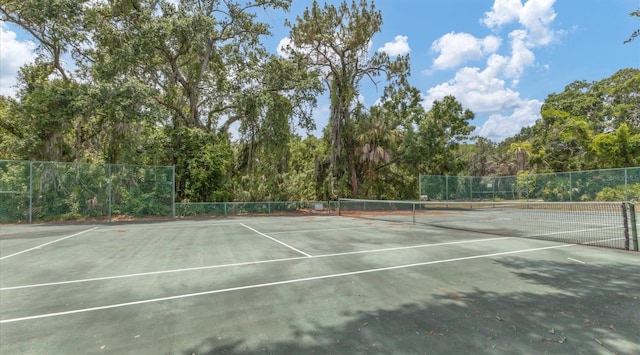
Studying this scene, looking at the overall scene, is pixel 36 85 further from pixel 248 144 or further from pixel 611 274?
pixel 611 274

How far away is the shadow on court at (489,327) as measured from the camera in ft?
9.77

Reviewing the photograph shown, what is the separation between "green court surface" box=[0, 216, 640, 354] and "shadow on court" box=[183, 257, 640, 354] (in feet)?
0.06

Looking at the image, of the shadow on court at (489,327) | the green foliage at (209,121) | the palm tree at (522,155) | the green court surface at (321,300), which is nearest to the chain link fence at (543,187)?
the green foliage at (209,121)

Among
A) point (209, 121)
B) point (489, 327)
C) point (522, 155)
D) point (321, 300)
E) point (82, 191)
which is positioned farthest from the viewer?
point (522, 155)

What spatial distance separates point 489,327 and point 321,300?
6.69ft

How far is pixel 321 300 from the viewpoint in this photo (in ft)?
14.1

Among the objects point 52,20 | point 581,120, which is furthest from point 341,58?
point 581,120

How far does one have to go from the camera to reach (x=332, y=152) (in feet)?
76.8

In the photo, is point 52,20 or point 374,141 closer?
point 52,20

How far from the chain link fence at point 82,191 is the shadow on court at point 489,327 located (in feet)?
51.8

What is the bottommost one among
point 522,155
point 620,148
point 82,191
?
point 82,191

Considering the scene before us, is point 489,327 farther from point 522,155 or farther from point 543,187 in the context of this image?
point 522,155

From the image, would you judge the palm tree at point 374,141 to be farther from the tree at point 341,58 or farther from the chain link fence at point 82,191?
the chain link fence at point 82,191

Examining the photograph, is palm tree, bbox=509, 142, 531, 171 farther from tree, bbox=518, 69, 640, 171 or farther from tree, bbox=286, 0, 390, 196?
tree, bbox=286, 0, 390, 196
